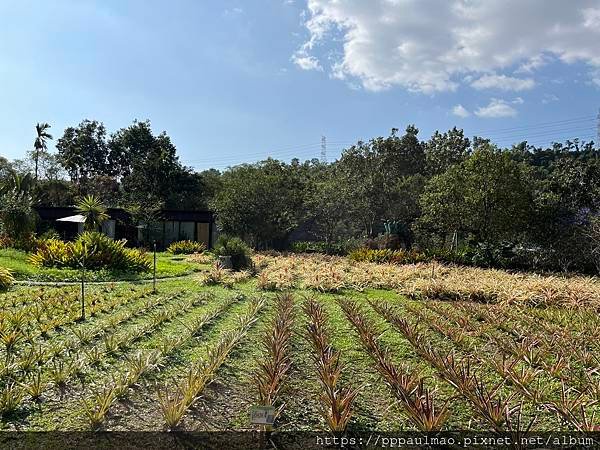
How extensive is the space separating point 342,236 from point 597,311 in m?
21.1

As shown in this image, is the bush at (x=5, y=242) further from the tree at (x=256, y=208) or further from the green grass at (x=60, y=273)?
the tree at (x=256, y=208)

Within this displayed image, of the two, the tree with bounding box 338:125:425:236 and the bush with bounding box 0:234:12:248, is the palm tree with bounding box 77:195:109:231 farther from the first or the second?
the tree with bounding box 338:125:425:236

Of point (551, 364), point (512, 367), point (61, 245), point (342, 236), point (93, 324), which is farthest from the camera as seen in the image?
point (342, 236)

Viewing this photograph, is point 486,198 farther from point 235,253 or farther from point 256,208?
point 256,208

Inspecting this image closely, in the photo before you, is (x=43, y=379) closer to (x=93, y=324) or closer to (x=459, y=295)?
(x=93, y=324)

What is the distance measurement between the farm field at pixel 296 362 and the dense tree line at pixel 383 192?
9489 mm

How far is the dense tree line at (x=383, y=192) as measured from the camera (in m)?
19.4

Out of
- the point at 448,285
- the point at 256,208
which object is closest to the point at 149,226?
the point at 256,208

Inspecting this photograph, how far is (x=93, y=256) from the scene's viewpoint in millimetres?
14406

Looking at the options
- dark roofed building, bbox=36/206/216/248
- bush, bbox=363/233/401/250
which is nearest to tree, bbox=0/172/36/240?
dark roofed building, bbox=36/206/216/248

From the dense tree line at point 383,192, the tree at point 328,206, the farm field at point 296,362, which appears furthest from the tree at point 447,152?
the farm field at point 296,362

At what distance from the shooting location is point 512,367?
17.0ft

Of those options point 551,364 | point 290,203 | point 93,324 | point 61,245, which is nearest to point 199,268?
point 61,245

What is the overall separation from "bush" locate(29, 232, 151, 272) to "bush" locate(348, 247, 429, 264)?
9260mm
